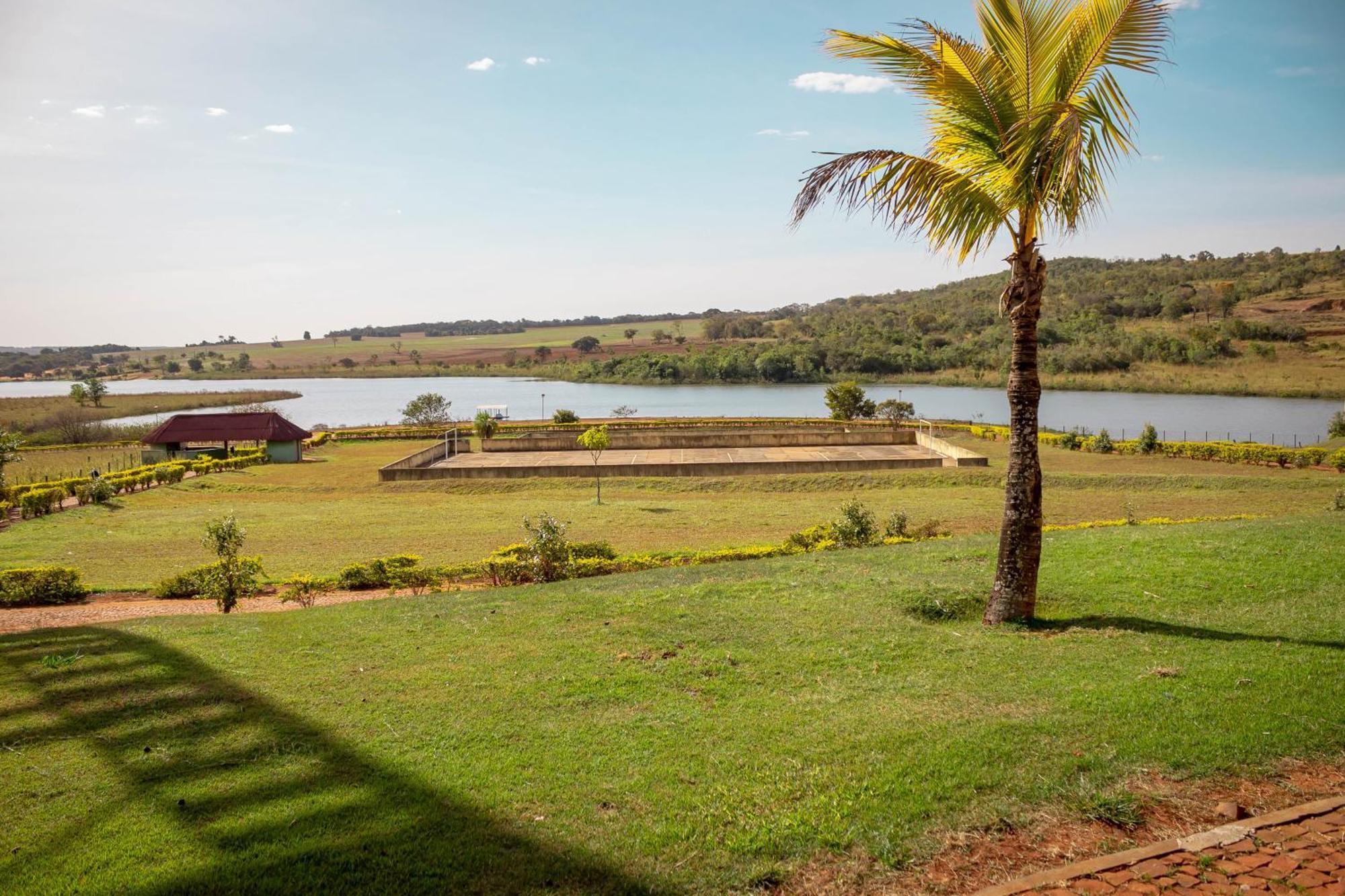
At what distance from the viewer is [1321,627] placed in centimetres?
603

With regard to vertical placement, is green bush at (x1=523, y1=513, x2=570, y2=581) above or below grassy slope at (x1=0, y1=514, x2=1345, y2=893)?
below

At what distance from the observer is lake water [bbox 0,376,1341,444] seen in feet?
162

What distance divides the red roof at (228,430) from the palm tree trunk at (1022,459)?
3372 cm

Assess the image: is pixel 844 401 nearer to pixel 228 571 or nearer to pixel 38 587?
pixel 228 571

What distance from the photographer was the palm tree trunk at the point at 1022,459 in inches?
242

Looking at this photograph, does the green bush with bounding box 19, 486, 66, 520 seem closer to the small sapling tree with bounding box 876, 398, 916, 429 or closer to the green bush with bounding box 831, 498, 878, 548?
the green bush with bounding box 831, 498, 878, 548

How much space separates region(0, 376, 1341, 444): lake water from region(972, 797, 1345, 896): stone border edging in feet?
139

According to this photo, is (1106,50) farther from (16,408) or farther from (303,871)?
(16,408)

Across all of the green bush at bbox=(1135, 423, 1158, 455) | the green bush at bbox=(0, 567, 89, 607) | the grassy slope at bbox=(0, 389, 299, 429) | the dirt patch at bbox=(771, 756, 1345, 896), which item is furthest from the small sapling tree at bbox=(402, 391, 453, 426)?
the dirt patch at bbox=(771, 756, 1345, 896)

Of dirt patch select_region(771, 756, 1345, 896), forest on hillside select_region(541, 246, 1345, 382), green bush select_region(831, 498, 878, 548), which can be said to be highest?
forest on hillside select_region(541, 246, 1345, 382)

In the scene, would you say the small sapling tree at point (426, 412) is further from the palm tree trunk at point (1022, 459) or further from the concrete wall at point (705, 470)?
the palm tree trunk at point (1022, 459)

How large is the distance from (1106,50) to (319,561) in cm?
1356

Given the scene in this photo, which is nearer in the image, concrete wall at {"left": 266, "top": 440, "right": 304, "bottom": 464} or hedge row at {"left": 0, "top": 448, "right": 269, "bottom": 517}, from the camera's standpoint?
hedge row at {"left": 0, "top": 448, "right": 269, "bottom": 517}

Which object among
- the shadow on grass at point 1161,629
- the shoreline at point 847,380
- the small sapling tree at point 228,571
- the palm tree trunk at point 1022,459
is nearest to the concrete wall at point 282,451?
the small sapling tree at point 228,571
